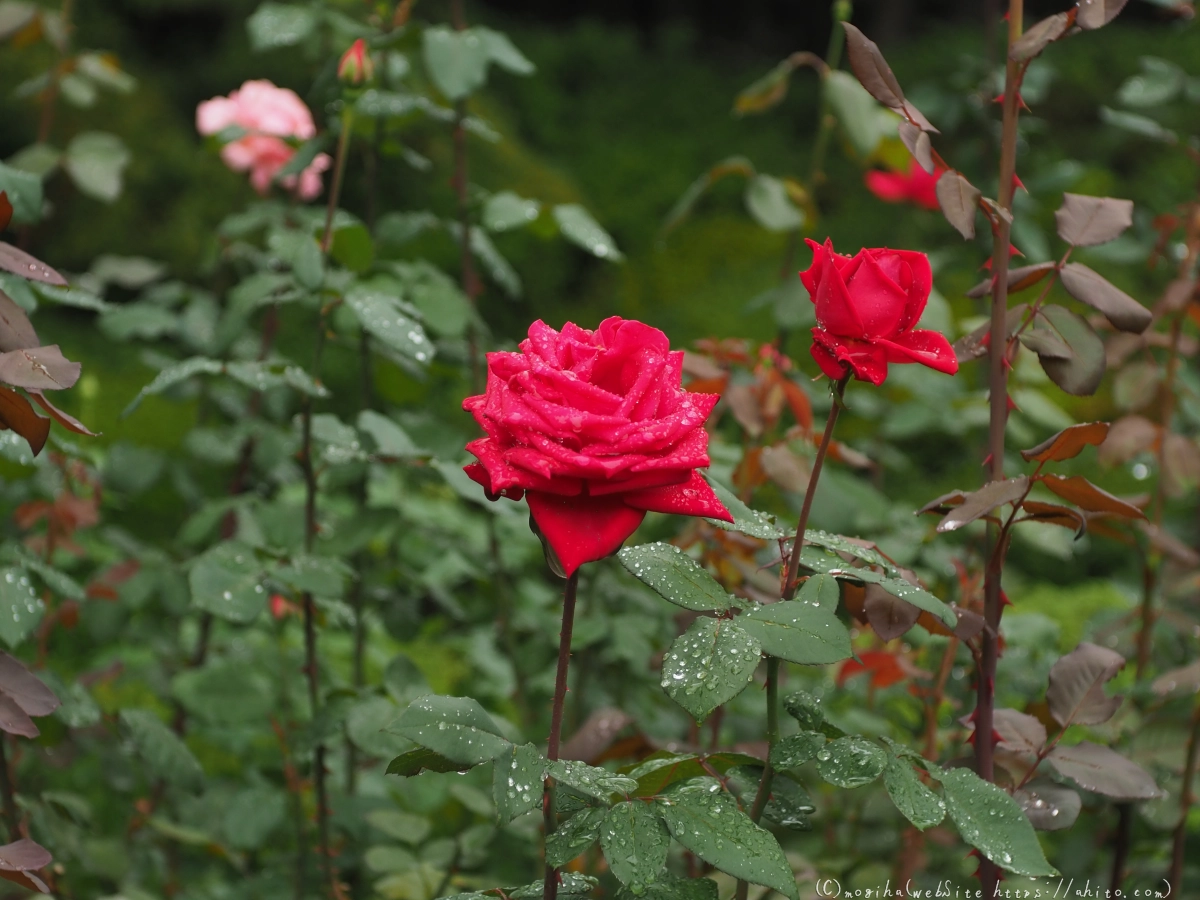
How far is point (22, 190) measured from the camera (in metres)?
0.95

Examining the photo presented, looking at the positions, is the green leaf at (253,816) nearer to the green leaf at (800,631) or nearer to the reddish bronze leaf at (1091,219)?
the green leaf at (800,631)

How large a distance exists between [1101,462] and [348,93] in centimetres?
88

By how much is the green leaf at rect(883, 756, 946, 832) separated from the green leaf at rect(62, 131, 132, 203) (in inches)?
46.2

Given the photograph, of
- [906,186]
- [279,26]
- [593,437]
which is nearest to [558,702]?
[593,437]

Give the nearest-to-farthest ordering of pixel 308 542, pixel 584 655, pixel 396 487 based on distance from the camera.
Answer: pixel 308 542
pixel 584 655
pixel 396 487

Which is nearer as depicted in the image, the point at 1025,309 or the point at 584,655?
the point at 1025,309

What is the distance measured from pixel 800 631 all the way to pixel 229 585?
21.5 inches

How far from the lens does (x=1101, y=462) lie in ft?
3.92

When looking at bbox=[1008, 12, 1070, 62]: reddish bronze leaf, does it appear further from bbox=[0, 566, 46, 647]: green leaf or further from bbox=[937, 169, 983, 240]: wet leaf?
bbox=[0, 566, 46, 647]: green leaf

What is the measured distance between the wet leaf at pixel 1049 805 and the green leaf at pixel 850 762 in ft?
0.71

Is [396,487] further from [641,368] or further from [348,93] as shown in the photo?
[641,368]

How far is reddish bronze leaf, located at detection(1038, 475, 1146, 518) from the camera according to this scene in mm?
692

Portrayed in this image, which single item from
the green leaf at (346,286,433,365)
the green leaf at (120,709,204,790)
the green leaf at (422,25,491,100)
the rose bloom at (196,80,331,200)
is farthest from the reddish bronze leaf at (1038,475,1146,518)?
the rose bloom at (196,80,331,200)


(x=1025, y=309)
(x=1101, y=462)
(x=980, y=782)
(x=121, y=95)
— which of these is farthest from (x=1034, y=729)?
(x=121, y=95)
